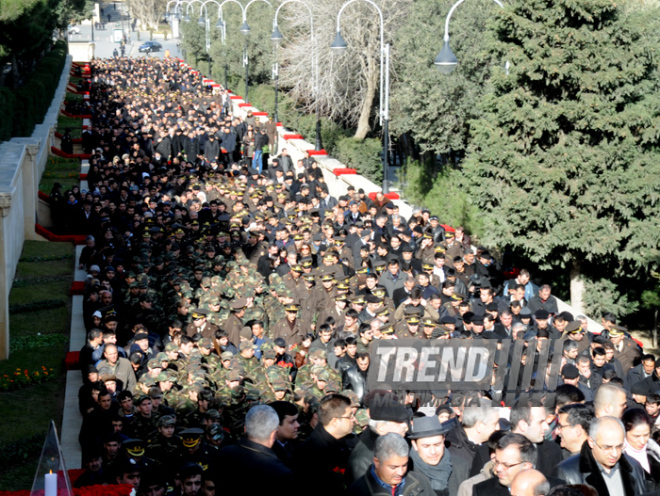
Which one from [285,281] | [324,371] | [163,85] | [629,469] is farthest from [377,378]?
[163,85]

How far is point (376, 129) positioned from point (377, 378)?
28.9m

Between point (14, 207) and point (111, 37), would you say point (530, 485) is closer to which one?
point (14, 207)

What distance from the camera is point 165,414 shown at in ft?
29.8

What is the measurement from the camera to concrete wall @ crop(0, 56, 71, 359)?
47.2 feet

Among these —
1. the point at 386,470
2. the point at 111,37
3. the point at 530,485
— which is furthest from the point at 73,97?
the point at 111,37

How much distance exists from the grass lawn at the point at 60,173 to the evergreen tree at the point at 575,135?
13.8 meters

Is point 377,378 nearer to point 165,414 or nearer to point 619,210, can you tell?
point 165,414

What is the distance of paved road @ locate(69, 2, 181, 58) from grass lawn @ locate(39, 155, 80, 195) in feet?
192

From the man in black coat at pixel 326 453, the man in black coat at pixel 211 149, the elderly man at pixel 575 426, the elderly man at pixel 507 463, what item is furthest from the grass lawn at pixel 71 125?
the elderly man at pixel 507 463

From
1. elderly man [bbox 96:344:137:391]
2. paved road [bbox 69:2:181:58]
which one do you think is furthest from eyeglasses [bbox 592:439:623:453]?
paved road [bbox 69:2:181:58]

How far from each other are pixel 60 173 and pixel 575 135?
17730 mm

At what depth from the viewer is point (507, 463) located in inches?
241

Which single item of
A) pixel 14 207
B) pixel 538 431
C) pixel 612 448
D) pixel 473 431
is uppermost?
pixel 612 448

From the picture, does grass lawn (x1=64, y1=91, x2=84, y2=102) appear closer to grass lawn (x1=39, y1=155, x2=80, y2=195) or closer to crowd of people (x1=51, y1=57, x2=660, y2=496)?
grass lawn (x1=39, y1=155, x2=80, y2=195)
